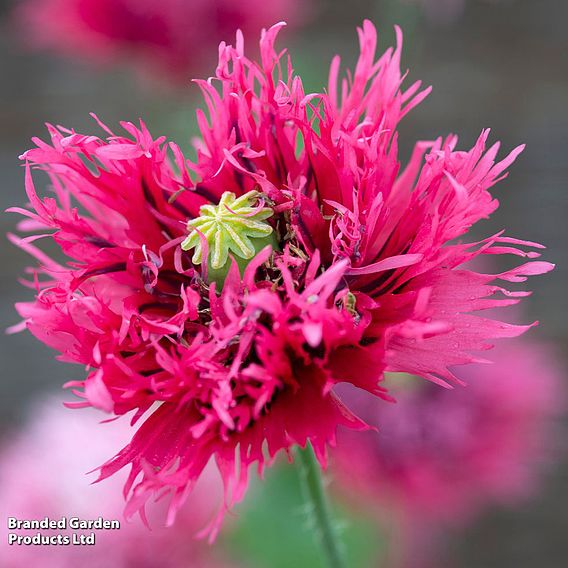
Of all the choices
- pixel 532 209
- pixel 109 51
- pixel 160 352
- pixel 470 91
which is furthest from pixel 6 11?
pixel 160 352

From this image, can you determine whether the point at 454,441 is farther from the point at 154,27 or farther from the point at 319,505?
the point at 154,27

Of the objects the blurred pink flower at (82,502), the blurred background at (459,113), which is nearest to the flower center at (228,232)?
the blurred pink flower at (82,502)

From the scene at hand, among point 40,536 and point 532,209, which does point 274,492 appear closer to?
point 40,536

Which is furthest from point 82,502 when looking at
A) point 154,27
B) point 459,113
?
point 459,113

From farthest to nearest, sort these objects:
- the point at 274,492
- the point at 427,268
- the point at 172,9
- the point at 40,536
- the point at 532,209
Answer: the point at 532,209 → the point at 274,492 → the point at 172,9 → the point at 40,536 → the point at 427,268

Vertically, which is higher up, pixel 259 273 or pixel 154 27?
pixel 154 27
